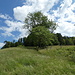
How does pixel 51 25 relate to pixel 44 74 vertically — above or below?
above

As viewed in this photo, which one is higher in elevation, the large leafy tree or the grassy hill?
the large leafy tree

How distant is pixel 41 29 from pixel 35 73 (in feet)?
80.3

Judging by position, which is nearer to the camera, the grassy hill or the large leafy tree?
the grassy hill

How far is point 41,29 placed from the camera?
27.8 meters

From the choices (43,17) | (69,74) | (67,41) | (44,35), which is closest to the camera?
(69,74)

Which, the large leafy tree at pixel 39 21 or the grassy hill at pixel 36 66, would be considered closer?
the grassy hill at pixel 36 66

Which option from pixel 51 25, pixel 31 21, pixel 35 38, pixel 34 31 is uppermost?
pixel 31 21

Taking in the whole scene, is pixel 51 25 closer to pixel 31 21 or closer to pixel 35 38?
pixel 31 21

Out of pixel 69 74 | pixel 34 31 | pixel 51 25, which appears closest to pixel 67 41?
pixel 51 25

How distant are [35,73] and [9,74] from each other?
3.68 ft

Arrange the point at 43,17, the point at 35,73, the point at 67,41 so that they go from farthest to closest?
the point at 67,41
the point at 43,17
the point at 35,73

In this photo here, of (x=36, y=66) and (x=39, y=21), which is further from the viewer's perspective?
(x=39, y=21)

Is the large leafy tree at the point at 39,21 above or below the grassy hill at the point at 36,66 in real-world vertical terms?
above

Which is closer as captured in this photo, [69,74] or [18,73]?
[69,74]
